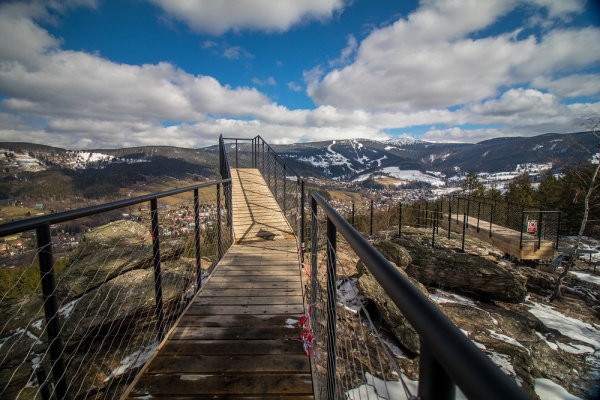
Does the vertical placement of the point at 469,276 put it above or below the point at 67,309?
below

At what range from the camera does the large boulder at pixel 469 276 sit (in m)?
7.62

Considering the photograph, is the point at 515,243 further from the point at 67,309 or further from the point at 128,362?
the point at 67,309

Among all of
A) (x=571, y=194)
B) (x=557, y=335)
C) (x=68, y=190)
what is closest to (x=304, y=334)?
(x=557, y=335)

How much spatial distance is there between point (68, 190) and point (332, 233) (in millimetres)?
78883

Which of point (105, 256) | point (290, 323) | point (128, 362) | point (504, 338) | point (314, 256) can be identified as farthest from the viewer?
point (504, 338)

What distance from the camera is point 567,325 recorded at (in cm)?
755

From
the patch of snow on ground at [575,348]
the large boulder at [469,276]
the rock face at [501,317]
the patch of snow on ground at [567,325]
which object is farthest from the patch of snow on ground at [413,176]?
the patch of snow on ground at [575,348]

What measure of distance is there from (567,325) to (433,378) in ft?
34.3

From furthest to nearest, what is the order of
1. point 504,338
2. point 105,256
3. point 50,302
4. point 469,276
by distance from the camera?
point 469,276, point 504,338, point 105,256, point 50,302

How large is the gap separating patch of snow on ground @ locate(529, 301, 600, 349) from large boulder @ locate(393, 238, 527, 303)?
0.73m

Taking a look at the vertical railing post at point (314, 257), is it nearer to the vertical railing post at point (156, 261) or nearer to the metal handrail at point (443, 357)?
the vertical railing post at point (156, 261)

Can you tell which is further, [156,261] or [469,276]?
[469,276]

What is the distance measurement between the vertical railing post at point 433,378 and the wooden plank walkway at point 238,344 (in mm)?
1773

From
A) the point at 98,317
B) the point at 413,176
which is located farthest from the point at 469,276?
the point at 413,176
